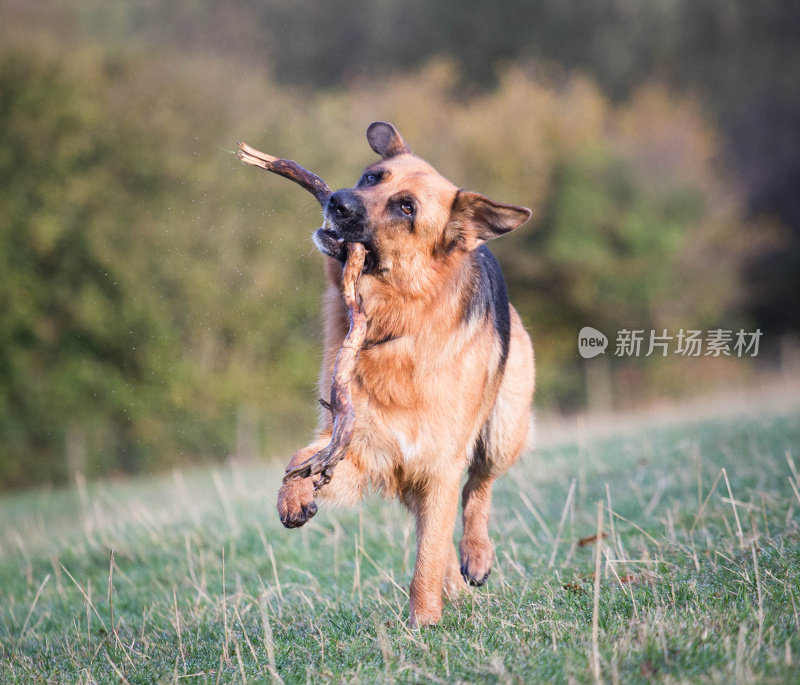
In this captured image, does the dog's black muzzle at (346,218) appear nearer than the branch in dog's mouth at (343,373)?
No

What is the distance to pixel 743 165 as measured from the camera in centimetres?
3888

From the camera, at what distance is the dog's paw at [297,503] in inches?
152

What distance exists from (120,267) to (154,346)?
7.32 feet

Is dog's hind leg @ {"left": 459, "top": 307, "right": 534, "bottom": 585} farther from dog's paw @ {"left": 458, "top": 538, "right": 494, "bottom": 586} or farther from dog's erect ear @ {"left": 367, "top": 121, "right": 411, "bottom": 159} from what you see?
dog's erect ear @ {"left": 367, "top": 121, "right": 411, "bottom": 159}

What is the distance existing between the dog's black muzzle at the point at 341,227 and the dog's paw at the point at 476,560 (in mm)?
1881

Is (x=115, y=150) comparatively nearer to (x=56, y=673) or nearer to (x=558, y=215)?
(x=558, y=215)

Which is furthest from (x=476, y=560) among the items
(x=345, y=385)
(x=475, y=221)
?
(x=475, y=221)

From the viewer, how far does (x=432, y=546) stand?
13.8ft

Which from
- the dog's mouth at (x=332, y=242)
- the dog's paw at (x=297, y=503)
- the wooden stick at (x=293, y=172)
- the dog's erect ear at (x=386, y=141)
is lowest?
the dog's paw at (x=297, y=503)

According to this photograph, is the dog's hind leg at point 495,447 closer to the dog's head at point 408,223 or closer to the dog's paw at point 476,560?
the dog's paw at point 476,560

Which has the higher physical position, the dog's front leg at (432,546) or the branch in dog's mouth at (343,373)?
the branch in dog's mouth at (343,373)

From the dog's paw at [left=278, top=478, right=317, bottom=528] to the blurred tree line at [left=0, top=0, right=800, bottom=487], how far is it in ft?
46.5

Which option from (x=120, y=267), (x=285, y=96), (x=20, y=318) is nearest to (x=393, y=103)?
(x=285, y=96)

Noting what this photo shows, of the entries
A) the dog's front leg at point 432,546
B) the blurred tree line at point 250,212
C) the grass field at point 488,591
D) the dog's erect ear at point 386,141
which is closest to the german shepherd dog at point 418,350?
the dog's front leg at point 432,546
